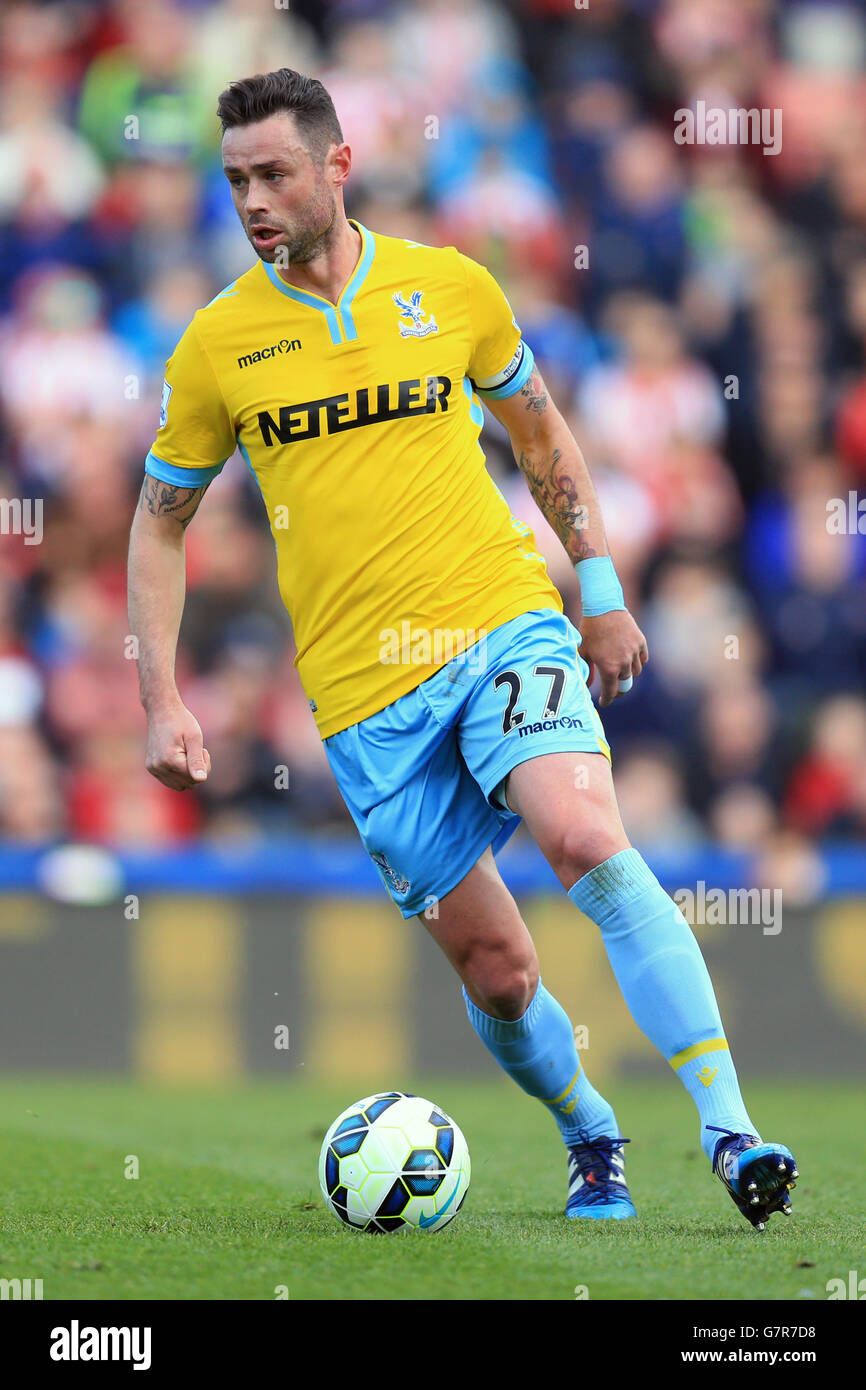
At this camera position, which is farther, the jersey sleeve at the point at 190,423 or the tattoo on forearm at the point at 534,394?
the tattoo on forearm at the point at 534,394

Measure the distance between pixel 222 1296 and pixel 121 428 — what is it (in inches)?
294

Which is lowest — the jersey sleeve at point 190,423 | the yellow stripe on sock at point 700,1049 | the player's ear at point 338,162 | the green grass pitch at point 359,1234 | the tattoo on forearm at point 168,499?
the green grass pitch at point 359,1234

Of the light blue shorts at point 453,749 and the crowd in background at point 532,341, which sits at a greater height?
the crowd in background at point 532,341

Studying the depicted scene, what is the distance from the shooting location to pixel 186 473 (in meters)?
4.98

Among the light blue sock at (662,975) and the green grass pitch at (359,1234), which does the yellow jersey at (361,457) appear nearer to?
the light blue sock at (662,975)

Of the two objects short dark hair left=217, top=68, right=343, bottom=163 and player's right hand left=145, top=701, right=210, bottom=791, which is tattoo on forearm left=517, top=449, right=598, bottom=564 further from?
player's right hand left=145, top=701, right=210, bottom=791

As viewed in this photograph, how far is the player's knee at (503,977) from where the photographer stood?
488 centimetres

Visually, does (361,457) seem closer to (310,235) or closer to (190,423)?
(190,423)

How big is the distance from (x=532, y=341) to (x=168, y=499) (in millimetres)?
6011

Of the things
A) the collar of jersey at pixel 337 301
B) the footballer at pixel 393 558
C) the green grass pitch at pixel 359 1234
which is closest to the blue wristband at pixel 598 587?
the footballer at pixel 393 558

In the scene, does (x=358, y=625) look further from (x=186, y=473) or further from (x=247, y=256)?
(x=247, y=256)

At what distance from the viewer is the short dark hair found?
15.5 ft

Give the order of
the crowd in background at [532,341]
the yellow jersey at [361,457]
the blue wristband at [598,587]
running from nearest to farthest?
the yellow jersey at [361,457] → the blue wristband at [598,587] → the crowd in background at [532,341]
